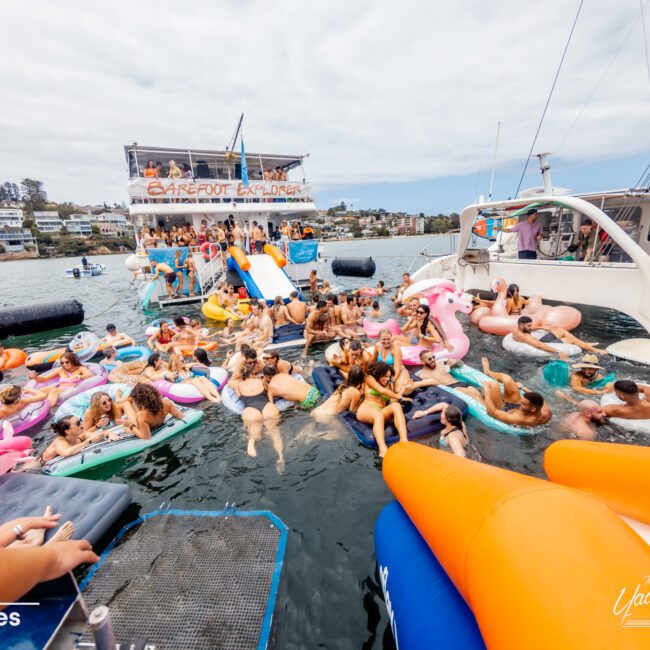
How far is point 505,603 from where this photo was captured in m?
1.53

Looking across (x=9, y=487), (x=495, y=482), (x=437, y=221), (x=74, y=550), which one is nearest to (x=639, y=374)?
(x=495, y=482)

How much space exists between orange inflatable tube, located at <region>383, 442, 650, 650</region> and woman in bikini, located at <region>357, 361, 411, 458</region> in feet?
8.66

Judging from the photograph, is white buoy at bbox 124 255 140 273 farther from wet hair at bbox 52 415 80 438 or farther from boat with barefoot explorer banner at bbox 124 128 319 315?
wet hair at bbox 52 415 80 438

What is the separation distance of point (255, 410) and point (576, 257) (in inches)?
408

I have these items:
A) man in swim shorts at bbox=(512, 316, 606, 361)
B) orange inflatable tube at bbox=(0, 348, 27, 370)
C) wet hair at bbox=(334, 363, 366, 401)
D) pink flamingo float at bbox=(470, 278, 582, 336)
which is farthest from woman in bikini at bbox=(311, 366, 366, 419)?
orange inflatable tube at bbox=(0, 348, 27, 370)

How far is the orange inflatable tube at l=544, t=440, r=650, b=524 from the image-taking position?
2424 mm

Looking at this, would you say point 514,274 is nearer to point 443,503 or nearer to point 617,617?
point 443,503

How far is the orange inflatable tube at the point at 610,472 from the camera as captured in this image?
242 cm

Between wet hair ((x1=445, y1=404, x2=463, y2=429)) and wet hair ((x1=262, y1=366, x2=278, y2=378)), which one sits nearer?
wet hair ((x1=445, y1=404, x2=463, y2=429))

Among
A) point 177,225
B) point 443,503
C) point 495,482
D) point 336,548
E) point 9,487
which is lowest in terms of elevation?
point 336,548

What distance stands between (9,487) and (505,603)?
16.8 feet

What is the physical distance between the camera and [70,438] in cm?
514

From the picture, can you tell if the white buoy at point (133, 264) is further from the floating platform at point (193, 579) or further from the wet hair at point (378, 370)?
the floating platform at point (193, 579)

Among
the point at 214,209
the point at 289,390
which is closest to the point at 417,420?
the point at 289,390
